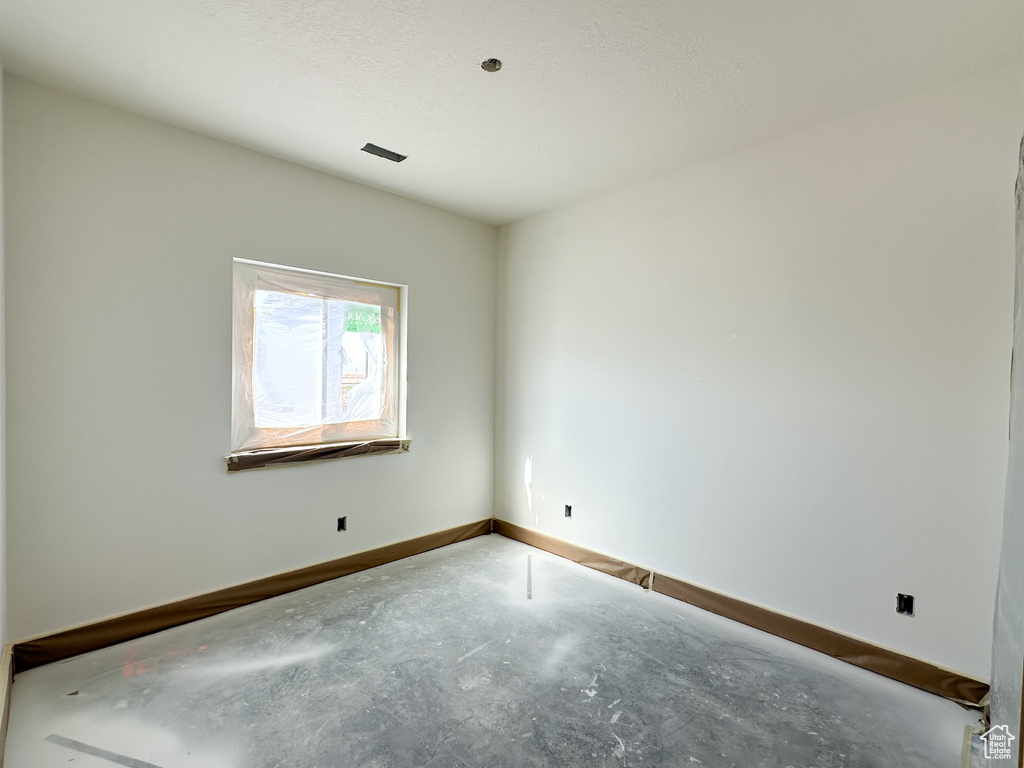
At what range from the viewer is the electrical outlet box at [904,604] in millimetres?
2355

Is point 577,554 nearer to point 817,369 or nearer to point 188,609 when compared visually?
point 817,369

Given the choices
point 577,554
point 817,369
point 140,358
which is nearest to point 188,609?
point 140,358

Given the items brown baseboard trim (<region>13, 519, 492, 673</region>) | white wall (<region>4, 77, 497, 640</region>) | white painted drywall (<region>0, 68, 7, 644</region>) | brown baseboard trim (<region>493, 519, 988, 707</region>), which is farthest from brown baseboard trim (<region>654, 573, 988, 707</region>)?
white painted drywall (<region>0, 68, 7, 644</region>)

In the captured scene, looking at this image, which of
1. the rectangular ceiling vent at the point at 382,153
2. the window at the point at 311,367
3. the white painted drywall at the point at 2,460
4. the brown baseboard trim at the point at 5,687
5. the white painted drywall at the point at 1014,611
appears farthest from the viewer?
the window at the point at 311,367

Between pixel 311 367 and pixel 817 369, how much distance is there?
123 inches

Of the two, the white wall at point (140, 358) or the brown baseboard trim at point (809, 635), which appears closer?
the brown baseboard trim at point (809, 635)

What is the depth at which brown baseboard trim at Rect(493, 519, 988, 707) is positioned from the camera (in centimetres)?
221

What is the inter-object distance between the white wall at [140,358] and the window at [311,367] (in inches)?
5.0

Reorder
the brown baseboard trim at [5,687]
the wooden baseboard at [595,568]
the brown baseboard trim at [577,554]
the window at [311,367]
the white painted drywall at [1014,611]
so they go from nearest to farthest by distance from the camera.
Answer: the white painted drywall at [1014,611] < the brown baseboard trim at [5,687] < the wooden baseboard at [595,568] < the window at [311,367] < the brown baseboard trim at [577,554]

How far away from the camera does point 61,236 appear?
95.3 inches

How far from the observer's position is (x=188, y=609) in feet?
9.13

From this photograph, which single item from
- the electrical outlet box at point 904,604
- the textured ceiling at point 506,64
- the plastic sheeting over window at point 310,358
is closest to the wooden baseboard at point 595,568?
the electrical outlet box at point 904,604

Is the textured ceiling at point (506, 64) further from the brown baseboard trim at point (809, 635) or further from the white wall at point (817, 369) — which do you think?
the brown baseboard trim at point (809, 635)

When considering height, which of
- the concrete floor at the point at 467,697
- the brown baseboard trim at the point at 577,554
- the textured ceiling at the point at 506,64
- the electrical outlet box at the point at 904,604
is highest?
the textured ceiling at the point at 506,64
